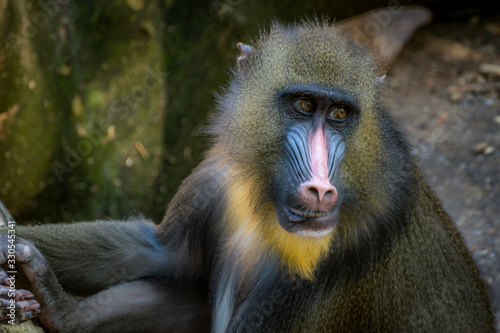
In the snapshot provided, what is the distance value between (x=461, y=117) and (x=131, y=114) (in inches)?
151

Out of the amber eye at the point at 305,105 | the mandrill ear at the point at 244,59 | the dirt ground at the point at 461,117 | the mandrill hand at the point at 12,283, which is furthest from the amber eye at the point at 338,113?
the dirt ground at the point at 461,117

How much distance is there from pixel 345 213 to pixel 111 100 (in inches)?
138

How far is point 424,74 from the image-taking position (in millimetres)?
8266

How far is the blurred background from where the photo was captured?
17.3 feet

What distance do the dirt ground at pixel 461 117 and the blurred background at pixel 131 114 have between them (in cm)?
2

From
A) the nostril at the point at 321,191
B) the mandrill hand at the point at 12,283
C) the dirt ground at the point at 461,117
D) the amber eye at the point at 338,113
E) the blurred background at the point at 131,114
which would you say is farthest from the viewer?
the dirt ground at the point at 461,117

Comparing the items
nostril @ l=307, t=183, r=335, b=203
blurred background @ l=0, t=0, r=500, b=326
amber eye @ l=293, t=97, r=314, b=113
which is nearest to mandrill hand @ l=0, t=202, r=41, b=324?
nostril @ l=307, t=183, r=335, b=203

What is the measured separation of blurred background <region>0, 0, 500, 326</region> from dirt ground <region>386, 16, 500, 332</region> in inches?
0.7

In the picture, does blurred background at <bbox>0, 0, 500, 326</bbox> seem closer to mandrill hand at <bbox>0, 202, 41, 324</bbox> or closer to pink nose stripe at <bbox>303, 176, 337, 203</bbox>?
mandrill hand at <bbox>0, 202, 41, 324</bbox>

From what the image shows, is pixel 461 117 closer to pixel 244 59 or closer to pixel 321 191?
pixel 244 59

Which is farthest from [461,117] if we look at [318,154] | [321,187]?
[321,187]

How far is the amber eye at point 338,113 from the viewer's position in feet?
9.85

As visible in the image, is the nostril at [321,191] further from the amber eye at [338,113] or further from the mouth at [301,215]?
the amber eye at [338,113]

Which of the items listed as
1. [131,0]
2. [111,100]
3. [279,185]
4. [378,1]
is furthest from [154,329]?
[378,1]
